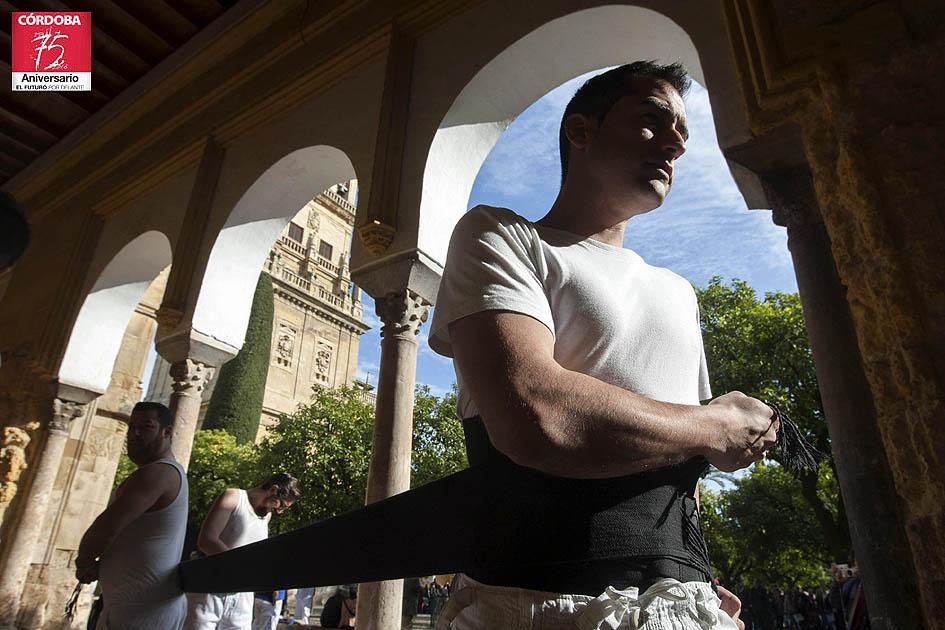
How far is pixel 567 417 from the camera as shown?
63 cm

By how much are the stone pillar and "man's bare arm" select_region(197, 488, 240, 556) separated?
3.14 meters

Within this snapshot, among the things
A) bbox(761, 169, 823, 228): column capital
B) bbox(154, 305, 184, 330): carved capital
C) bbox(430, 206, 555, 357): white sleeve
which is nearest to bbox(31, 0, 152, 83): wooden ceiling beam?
bbox(154, 305, 184, 330): carved capital

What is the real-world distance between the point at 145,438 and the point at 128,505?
0.30 meters

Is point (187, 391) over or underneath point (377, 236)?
underneath

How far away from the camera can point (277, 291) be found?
2778 cm

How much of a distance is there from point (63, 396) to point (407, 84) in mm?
5513

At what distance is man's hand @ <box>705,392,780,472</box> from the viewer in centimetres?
69

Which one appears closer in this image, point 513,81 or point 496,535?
point 496,535

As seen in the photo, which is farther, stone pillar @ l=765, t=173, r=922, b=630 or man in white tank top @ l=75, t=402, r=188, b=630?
stone pillar @ l=765, t=173, r=922, b=630

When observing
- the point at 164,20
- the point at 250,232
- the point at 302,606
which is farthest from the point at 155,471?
the point at 302,606

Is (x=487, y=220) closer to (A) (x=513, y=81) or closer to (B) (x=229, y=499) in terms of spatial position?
(B) (x=229, y=499)

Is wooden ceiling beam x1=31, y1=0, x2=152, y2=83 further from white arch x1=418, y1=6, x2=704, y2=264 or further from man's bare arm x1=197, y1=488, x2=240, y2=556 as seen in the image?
man's bare arm x1=197, y1=488, x2=240, y2=556

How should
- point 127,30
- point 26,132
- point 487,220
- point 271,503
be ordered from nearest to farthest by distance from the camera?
point 487,220
point 271,503
point 127,30
point 26,132

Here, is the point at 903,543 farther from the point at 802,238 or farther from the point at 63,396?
the point at 63,396
